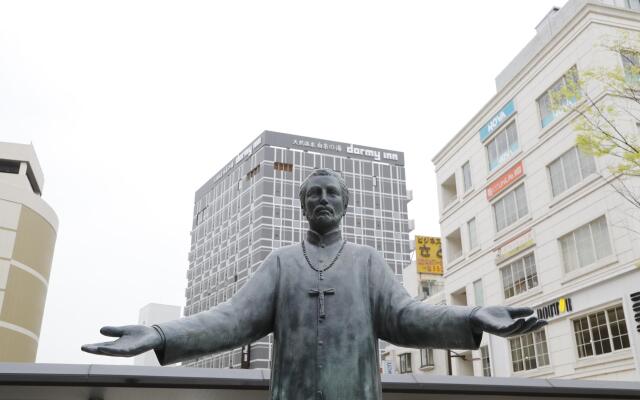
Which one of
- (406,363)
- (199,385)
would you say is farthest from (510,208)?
(406,363)

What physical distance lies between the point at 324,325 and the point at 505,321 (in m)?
0.91

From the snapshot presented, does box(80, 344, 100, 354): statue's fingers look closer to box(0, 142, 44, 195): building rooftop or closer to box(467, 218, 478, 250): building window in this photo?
box(467, 218, 478, 250): building window

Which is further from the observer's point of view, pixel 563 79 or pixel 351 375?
pixel 563 79

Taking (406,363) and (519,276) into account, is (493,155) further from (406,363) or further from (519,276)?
(406,363)

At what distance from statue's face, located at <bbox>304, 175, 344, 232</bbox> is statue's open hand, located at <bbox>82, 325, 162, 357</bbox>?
1.08m

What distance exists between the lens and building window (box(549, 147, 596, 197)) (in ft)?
69.3

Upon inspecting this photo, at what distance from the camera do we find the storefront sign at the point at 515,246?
23.8 m

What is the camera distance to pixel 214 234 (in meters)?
90.9

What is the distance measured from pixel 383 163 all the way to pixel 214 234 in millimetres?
29473

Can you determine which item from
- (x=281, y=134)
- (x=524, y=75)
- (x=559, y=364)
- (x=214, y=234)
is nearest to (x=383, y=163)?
(x=281, y=134)

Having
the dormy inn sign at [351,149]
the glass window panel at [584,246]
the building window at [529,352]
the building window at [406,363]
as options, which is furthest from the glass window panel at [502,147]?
the dormy inn sign at [351,149]

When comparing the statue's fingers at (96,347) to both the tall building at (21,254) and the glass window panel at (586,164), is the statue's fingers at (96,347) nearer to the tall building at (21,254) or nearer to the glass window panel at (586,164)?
the glass window panel at (586,164)

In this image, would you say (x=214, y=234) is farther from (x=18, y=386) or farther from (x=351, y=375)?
(x=351, y=375)

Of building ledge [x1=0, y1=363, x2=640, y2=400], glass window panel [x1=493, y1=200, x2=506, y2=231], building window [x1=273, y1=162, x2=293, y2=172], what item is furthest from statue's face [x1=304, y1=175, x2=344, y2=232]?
building window [x1=273, y1=162, x2=293, y2=172]
